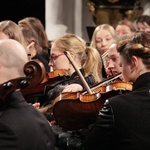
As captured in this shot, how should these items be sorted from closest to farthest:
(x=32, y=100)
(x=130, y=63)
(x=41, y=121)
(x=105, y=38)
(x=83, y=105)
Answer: (x=41, y=121) → (x=130, y=63) → (x=83, y=105) → (x=32, y=100) → (x=105, y=38)

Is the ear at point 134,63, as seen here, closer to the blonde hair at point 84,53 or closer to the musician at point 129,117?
the musician at point 129,117

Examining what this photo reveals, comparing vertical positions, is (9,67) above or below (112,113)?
above

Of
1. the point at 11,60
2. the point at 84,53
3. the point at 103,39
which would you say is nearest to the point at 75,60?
the point at 84,53

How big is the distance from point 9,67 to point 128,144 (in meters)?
0.70

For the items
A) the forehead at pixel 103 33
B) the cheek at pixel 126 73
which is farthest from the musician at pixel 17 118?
the forehead at pixel 103 33

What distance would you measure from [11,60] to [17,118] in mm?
234

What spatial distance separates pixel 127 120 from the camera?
231cm

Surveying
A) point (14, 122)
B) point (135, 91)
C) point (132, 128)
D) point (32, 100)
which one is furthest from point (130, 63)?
point (32, 100)

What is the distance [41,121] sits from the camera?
80.3 inches

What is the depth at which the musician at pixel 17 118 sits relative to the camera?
187 cm

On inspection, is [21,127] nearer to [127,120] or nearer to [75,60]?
[127,120]

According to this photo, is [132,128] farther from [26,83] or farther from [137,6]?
[137,6]

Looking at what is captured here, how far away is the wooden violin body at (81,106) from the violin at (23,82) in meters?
0.92

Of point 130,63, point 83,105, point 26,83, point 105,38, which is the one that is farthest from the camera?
point 105,38
